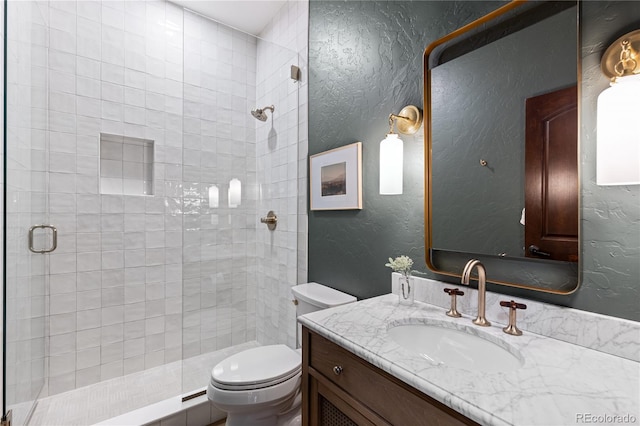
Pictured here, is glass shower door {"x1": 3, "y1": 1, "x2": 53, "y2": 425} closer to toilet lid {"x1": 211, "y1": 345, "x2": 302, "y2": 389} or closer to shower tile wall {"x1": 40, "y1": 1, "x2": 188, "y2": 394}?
shower tile wall {"x1": 40, "y1": 1, "x2": 188, "y2": 394}

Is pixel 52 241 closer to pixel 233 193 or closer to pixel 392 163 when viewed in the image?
pixel 233 193

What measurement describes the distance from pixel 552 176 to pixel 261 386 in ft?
4.47

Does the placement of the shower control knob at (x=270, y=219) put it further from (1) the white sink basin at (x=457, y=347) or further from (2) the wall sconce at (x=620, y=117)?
(2) the wall sconce at (x=620, y=117)

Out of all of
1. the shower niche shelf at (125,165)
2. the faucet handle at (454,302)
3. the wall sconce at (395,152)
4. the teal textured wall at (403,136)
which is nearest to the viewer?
the teal textured wall at (403,136)

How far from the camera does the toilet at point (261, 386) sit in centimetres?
134

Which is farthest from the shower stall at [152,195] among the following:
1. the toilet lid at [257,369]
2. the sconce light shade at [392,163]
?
the sconce light shade at [392,163]

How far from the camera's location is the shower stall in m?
1.95

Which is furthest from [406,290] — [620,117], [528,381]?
[620,117]

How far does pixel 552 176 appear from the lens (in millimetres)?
936

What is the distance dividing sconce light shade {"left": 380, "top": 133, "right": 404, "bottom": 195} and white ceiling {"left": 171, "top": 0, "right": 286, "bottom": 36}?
166 cm

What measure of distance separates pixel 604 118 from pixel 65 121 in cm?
274

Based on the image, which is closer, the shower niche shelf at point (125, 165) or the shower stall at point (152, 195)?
the shower stall at point (152, 195)

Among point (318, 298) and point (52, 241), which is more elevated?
point (52, 241)

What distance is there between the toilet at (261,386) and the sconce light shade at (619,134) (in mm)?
1144
